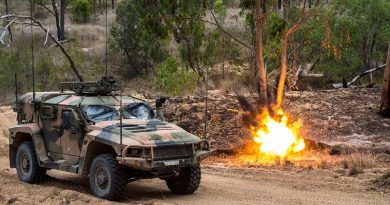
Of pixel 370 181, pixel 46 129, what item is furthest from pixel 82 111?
pixel 370 181

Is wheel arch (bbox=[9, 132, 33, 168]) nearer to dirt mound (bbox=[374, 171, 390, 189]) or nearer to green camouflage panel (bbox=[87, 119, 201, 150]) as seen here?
green camouflage panel (bbox=[87, 119, 201, 150])

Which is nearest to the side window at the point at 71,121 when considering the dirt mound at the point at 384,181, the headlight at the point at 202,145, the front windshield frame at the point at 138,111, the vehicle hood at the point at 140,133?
the vehicle hood at the point at 140,133

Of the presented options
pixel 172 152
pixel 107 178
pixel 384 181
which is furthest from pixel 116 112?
pixel 384 181

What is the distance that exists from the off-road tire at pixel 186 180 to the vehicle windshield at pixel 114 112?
1409mm

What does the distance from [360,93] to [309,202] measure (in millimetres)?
15067

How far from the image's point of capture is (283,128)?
18859mm

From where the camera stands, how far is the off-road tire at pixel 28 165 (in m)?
13.5

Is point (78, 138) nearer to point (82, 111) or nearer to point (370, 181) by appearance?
point (82, 111)

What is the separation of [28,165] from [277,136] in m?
7.68

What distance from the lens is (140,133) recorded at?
11.4m

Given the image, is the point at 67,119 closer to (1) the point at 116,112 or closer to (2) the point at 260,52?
(1) the point at 116,112

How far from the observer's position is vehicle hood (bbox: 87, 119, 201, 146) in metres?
11.1

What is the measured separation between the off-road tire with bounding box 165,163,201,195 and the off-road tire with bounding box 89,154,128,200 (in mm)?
1224

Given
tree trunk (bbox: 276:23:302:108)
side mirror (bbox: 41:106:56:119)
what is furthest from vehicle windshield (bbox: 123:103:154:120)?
tree trunk (bbox: 276:23:302:108)
